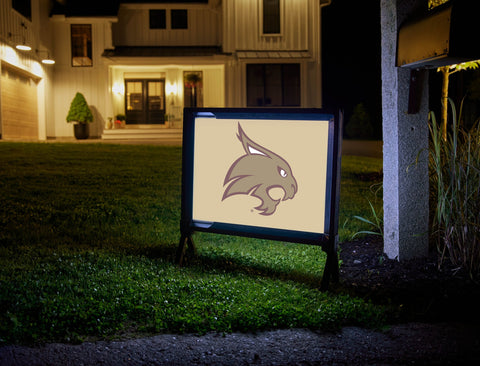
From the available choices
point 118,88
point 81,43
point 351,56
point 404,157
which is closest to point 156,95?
point 118,88

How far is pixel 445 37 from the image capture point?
3490 millimetres

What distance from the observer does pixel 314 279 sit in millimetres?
3891

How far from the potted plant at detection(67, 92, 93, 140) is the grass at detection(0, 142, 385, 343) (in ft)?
50.4

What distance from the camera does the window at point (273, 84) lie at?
24.8 metres

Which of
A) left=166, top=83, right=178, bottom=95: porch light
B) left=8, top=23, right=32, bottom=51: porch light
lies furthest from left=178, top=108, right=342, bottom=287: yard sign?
left=166, top=83, right=178, bottom=95: porch light

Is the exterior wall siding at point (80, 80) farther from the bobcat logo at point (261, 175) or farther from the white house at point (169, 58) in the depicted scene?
the bobcat logo at point (261, 175)

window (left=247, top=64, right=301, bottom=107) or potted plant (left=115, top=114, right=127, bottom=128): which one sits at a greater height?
window (left=247, top=64, right=301, bottom=107)

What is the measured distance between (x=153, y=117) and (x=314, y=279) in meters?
23.0

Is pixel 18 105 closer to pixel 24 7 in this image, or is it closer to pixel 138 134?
pixel 24 7

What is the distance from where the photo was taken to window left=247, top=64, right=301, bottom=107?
81.2 feet

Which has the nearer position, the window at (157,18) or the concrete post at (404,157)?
the concrete post at (404,157)

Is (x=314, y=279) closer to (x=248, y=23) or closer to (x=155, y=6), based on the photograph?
(x=248, y=23)

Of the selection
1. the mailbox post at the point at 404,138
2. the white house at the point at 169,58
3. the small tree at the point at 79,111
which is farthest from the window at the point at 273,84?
the mailbox post at the point at 404,138

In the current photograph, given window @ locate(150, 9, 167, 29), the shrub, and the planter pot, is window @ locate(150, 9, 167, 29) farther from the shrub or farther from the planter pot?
the shrub
